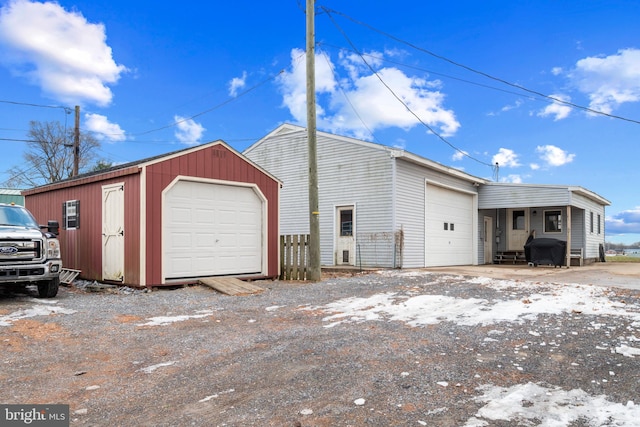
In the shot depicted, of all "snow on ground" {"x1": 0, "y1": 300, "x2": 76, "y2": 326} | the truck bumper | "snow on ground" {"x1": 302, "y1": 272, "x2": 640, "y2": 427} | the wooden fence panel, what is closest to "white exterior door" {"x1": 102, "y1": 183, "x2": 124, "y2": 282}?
the truck bumper

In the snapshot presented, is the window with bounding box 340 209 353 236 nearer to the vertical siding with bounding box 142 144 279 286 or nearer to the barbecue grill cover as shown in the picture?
the vertical siding with bounding box 142 144 279 286

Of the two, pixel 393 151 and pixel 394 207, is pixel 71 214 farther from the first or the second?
pixel 393 151

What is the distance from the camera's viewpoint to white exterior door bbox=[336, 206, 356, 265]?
49.6ft

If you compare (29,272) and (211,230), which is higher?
(211,230)

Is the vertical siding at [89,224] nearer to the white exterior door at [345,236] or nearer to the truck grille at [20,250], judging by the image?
the truck grille at [20,250]

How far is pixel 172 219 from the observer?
9.70 m

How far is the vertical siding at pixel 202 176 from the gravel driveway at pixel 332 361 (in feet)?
6.31

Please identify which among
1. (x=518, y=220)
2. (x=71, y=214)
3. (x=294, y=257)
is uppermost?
(x=71, y=214)

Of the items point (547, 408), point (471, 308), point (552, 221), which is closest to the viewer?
point (547, 408)

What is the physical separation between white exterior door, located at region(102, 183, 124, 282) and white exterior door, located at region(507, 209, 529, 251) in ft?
55.8

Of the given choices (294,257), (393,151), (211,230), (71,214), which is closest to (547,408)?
(211,230)

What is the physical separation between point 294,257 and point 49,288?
5511 millimetres

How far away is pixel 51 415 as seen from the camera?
3092 mm

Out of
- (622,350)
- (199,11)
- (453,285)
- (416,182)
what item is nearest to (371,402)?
(622,350)
